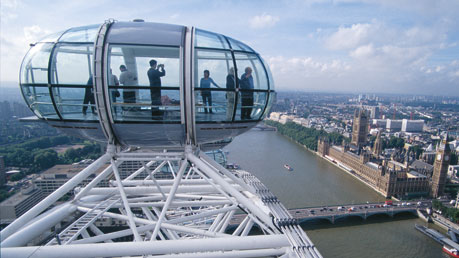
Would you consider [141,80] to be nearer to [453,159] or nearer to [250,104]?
[250,104]

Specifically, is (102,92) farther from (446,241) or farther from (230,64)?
(446,241)

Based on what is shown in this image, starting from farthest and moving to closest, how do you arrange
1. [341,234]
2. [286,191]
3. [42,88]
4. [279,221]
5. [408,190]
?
[408,190] → [286,191] → [341,234] → [42,88] → [279,221]

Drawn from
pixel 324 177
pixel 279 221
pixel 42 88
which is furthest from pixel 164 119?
pixel 324 177

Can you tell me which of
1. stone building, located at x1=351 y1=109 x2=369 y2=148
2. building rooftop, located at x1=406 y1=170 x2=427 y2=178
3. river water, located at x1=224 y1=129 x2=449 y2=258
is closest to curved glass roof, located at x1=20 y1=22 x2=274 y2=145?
river water, located at x1=224 y1=129 x2=449 y2=258

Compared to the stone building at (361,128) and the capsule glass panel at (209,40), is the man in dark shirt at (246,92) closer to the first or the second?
the capsule glass panel at (209,40)

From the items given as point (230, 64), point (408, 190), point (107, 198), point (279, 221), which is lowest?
point (408, 190)

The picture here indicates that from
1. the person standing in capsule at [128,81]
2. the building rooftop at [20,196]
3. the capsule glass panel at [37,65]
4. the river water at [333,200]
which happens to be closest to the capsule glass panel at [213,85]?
the person standing in capsule at [128,81]
